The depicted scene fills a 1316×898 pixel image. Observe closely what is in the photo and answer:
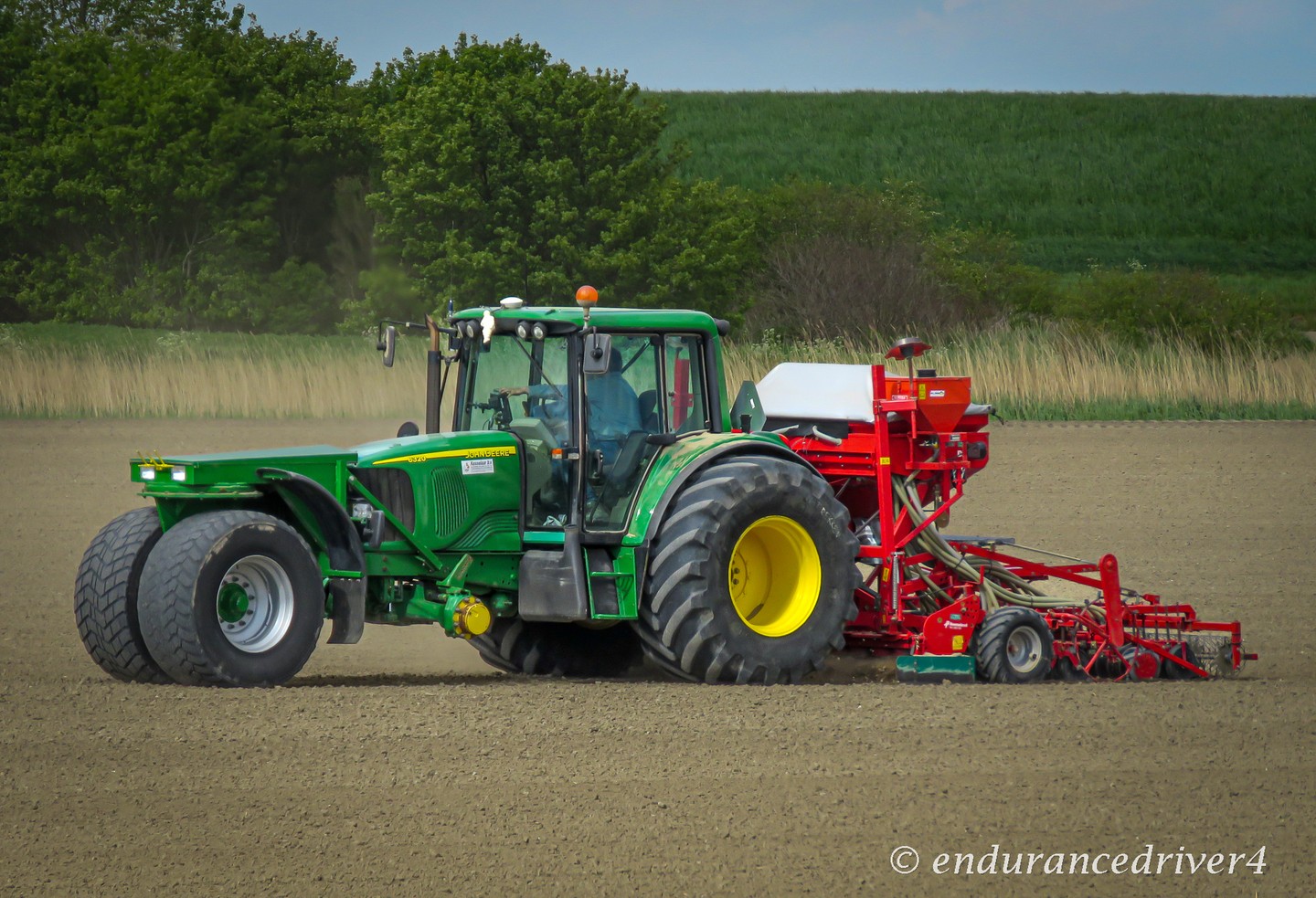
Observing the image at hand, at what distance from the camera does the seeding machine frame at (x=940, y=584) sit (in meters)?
9.89

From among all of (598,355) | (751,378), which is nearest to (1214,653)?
(598,355)

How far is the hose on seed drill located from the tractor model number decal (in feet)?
8.09

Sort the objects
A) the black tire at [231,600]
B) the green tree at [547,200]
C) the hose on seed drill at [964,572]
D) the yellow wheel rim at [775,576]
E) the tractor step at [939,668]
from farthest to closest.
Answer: the green tree at [547,200], the hose on seed drill at [964,572], the tractor step at [939,668], the yellow wheel rim at [775,576], the black tire at [231,600]

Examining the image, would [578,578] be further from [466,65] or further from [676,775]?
[466,65]

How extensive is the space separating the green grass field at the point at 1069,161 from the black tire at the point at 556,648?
53175 mm

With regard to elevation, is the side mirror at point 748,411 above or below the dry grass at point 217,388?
below

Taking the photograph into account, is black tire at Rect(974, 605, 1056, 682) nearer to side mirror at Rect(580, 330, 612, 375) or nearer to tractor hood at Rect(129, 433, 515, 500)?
side mirror at Rect(580, 330, 612, 375)

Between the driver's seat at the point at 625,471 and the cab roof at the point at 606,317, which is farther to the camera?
the driver's seat at the point at 625,471

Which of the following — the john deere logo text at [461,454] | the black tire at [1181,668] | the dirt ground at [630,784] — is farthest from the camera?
the black tire at [1181,668]

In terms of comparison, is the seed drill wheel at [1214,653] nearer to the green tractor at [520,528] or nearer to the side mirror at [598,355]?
the green tractor at [520,528]

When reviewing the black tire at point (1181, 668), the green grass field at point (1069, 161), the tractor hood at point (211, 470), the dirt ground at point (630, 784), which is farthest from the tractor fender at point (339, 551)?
the green grass field at point (1069, 161)

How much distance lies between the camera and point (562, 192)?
114ft

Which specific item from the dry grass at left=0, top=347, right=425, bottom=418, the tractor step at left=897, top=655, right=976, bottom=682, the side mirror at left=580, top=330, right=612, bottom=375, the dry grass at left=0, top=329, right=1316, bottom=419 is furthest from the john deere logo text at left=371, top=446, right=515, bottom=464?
the dry grass at left=0, top=347, right=425, bottom=418

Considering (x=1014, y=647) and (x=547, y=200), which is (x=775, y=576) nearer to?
(x=1014, y=647)
